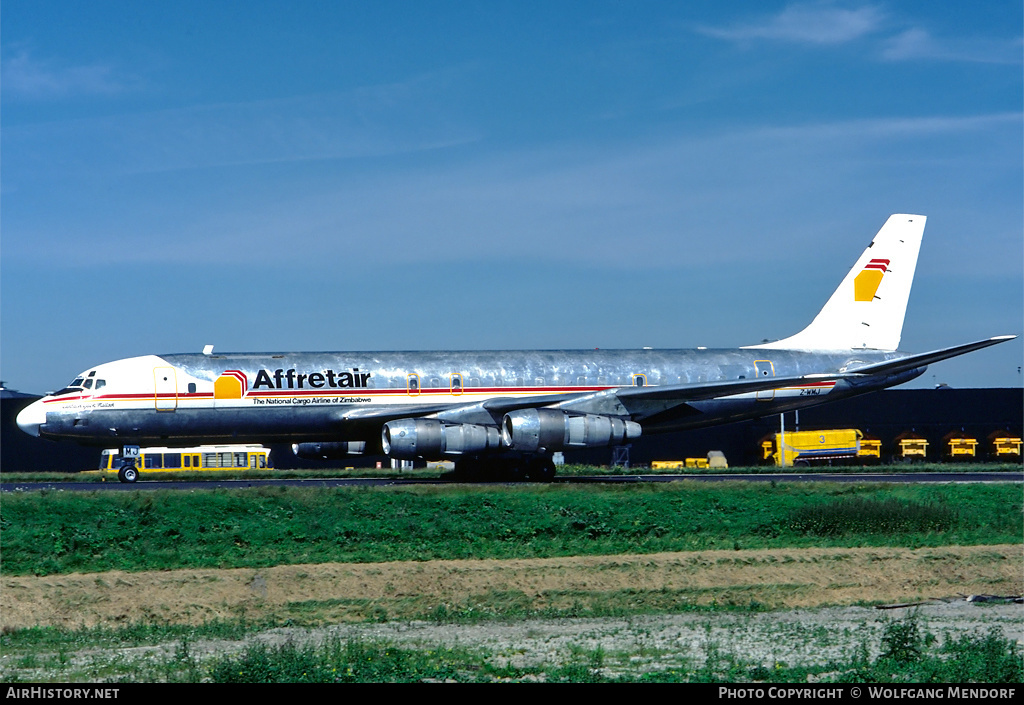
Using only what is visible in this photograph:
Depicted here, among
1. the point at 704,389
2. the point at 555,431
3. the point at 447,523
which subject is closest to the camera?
the point at 447,523

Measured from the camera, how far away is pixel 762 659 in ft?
58.5

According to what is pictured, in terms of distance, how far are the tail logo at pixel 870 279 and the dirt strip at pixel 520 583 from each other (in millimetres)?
15066

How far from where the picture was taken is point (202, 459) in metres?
61.0

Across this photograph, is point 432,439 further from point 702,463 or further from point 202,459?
point 702,463

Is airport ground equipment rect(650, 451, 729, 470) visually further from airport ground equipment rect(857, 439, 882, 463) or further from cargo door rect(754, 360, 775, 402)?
cargo door rect(754, 360, 775, 402)

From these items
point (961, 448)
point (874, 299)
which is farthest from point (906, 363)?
point (961, 448)

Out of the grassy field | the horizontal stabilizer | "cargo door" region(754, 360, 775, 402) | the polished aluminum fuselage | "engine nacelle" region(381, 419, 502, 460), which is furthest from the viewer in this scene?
"cargo door" region(754, 360, 775, 402)

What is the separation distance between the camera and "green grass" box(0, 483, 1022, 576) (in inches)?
1037

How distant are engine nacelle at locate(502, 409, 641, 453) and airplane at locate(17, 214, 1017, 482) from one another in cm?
4

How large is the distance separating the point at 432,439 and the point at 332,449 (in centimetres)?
708

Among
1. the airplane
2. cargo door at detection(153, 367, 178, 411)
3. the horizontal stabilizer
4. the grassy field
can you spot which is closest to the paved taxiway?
the airplane

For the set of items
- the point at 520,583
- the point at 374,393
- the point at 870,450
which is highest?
the point at 374,393

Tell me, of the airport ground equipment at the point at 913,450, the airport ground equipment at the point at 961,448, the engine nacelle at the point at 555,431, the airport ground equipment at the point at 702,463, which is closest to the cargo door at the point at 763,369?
the engine nacelle at the point at 555,431
